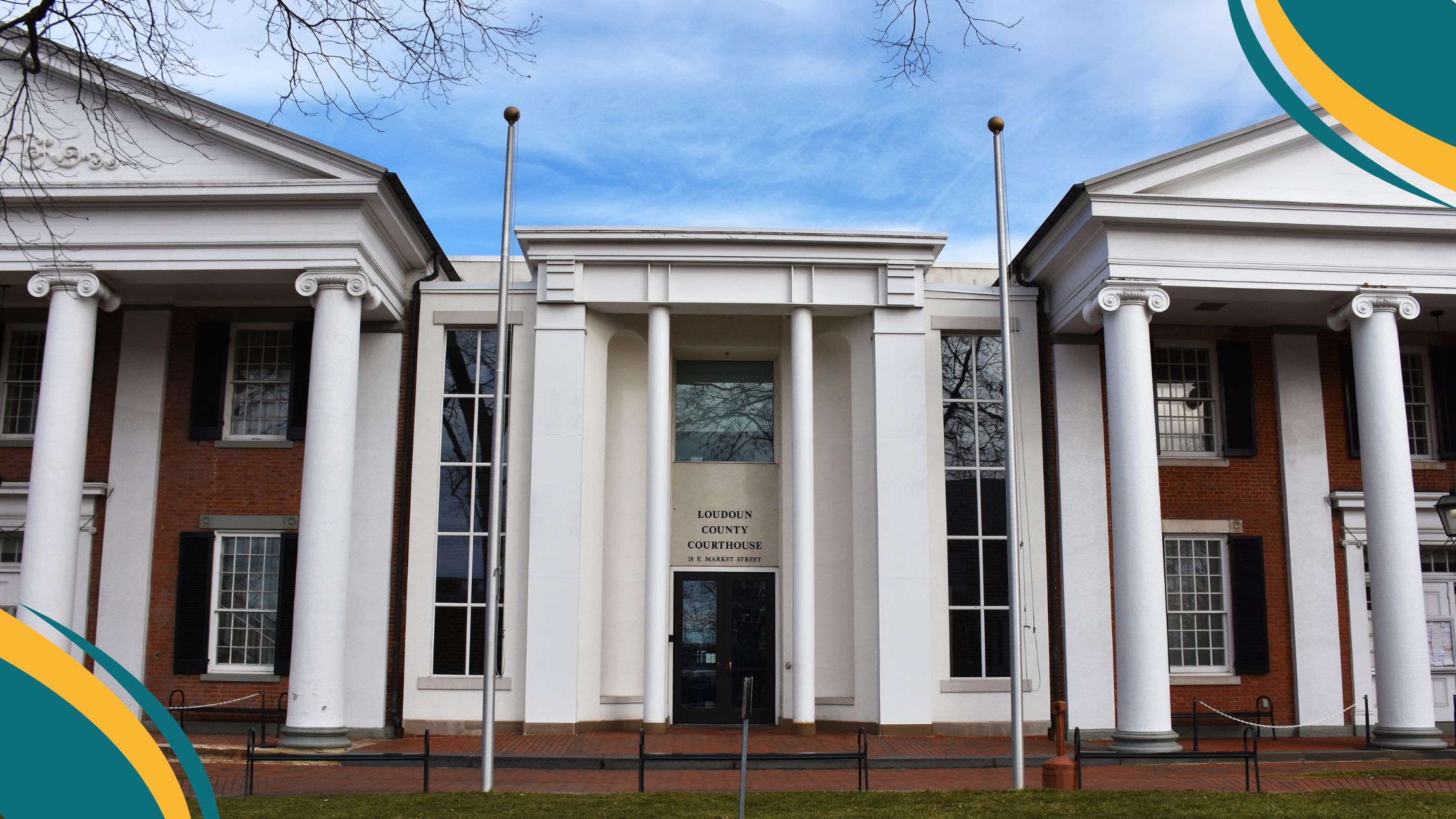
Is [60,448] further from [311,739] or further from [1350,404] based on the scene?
[1350,404]

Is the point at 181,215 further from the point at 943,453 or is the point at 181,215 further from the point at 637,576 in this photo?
the point at 943,453

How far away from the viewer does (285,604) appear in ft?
67.8

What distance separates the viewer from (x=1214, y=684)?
68.5 ft

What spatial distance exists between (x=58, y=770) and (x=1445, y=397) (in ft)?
74.2

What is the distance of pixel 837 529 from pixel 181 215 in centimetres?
1197

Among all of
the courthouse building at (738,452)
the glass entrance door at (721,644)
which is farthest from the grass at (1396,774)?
the glass entrance door at (721,644)

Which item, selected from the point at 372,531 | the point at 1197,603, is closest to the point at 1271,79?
the point at 1197,603

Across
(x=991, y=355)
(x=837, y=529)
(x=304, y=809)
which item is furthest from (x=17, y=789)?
(x=991, y=355)

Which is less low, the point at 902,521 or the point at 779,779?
the point at 902,521

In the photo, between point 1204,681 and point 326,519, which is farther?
point 1204,681

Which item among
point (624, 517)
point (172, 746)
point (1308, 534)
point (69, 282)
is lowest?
point (172, 746)

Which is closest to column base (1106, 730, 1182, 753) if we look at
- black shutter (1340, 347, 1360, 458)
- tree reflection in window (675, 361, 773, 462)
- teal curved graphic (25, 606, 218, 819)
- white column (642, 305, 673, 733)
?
white column (642, 305, 673, 733)

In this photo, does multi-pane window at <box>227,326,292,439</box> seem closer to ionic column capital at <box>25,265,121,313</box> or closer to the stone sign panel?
ionic column capital at <box>25,265,121,313</box>

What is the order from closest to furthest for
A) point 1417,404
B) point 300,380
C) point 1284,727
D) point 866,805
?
1. point 866,805
2. point 1284,727
3. point 300,380
4. point 1417,404
